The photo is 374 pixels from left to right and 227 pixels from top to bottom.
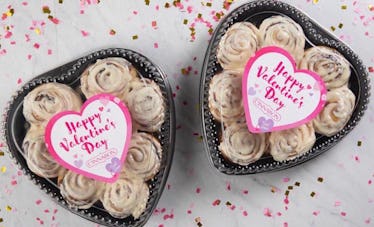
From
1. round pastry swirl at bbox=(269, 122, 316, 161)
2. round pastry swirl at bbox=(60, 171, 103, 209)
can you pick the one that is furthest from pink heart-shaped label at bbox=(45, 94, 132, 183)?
round pastry swirl at bbox=(269, 122, 316, 161)

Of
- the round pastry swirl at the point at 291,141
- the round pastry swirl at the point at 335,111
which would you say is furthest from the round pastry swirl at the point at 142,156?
the round pastry swirl at the point at 335,111

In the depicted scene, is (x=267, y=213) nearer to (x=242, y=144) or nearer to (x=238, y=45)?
(x=242, y=144)

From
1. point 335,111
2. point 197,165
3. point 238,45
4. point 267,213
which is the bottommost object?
point 267,213

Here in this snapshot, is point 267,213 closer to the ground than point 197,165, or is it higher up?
closer to the ground

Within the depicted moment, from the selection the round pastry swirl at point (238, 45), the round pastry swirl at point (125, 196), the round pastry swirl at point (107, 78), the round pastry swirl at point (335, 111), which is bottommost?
the round pastry swirl at point (125, 196)

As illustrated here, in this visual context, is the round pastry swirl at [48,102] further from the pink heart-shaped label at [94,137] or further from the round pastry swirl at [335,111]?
the round pastry swirl at [335,111]

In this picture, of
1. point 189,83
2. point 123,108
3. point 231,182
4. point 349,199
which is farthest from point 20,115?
point 349,199

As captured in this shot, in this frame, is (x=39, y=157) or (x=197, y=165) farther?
(x=197, y=165)

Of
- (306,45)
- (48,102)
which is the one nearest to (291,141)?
(306,45)
